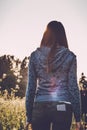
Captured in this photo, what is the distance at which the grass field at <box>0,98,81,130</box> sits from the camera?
10.9 m

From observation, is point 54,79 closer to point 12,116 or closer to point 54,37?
point 54,37

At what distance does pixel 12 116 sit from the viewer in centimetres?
1149

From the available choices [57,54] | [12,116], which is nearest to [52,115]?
[57,54]

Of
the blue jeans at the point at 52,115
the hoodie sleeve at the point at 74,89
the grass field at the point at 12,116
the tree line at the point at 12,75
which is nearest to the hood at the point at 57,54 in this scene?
the hoodie sleeve at the point at 74,89

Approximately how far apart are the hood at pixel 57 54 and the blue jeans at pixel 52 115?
460 millimetres

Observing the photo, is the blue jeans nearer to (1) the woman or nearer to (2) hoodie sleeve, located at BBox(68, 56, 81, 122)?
(1) the woman

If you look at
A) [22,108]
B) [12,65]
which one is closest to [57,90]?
[22,108]

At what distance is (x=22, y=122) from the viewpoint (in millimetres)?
11234

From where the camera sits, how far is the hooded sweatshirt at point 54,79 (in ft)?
15.5

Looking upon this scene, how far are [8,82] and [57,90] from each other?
3251 inches

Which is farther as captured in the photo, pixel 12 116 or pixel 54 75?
pixel 12 116

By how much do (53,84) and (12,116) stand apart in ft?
22.7

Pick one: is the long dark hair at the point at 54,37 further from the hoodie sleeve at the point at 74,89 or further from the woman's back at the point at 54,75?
the hoodie sleeve at the point at 74,89

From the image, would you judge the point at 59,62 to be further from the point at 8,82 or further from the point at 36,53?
the point at 8,82
